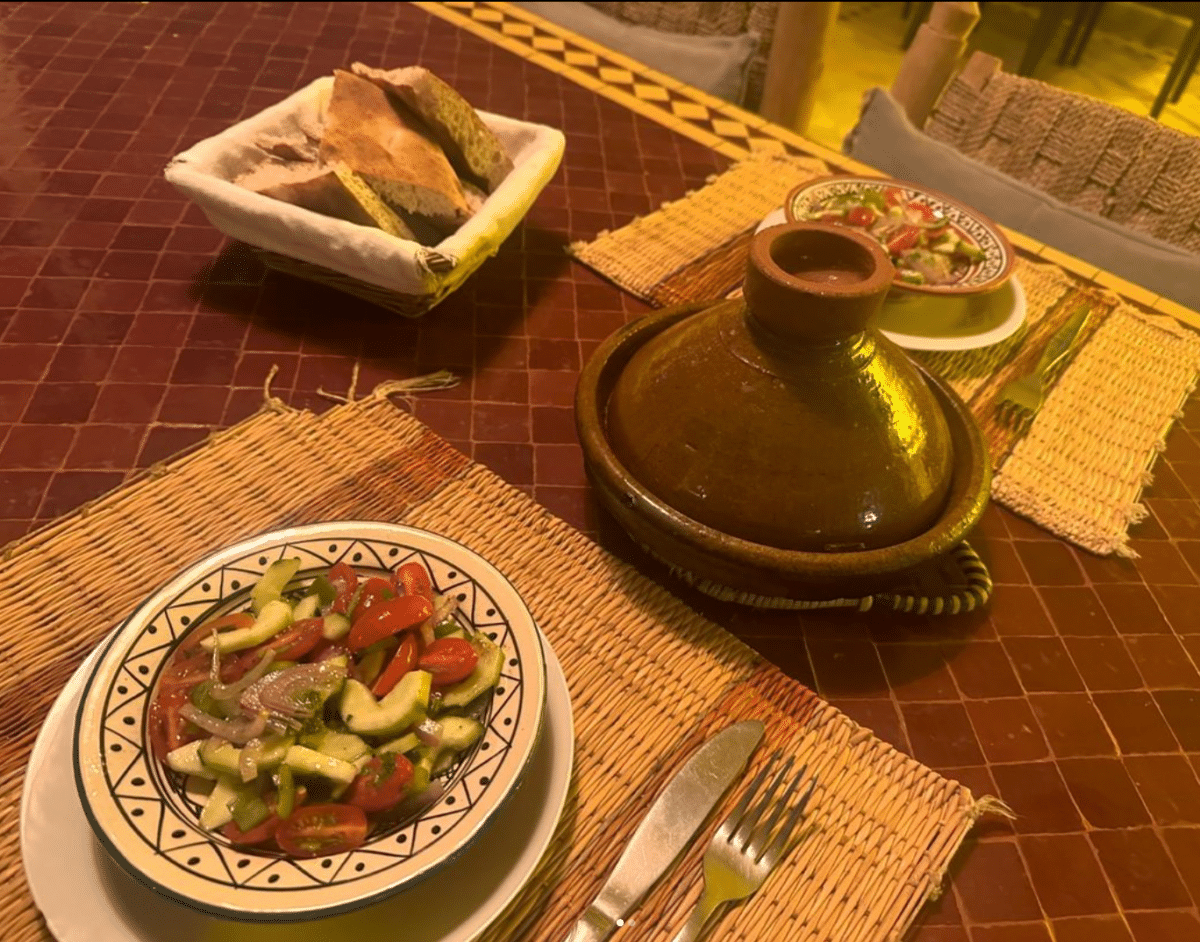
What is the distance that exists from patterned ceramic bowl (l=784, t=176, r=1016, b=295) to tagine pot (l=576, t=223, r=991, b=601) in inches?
14.8

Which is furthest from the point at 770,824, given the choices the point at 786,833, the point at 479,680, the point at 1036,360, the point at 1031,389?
the point at 1036,360

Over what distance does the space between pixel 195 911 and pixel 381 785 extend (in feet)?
0.43

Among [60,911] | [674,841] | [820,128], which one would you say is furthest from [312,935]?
[820,128]

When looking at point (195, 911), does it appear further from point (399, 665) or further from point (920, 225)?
point (920, 225)

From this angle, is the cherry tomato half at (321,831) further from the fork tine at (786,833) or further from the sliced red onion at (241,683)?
the fork tine at (786,833)

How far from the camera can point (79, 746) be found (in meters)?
0.56

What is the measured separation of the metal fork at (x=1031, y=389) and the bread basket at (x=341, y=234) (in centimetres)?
70

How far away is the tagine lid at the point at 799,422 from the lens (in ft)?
2.48

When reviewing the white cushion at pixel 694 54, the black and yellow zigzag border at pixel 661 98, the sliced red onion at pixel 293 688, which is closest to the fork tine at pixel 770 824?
the sliced red onion at pixel 293 688

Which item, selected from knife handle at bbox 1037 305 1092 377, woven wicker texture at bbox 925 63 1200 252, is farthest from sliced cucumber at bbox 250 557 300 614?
woven wicker texture at bbox 925 63 1200 252

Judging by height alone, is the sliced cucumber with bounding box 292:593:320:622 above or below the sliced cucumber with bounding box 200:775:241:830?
above

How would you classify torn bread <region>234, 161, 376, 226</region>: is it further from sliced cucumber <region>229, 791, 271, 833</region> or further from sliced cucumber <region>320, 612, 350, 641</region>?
sliced cucumber <region>229, 791, 271, 833</region>

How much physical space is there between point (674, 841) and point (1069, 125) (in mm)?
1657

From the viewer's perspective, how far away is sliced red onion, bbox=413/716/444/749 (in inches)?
23.4
